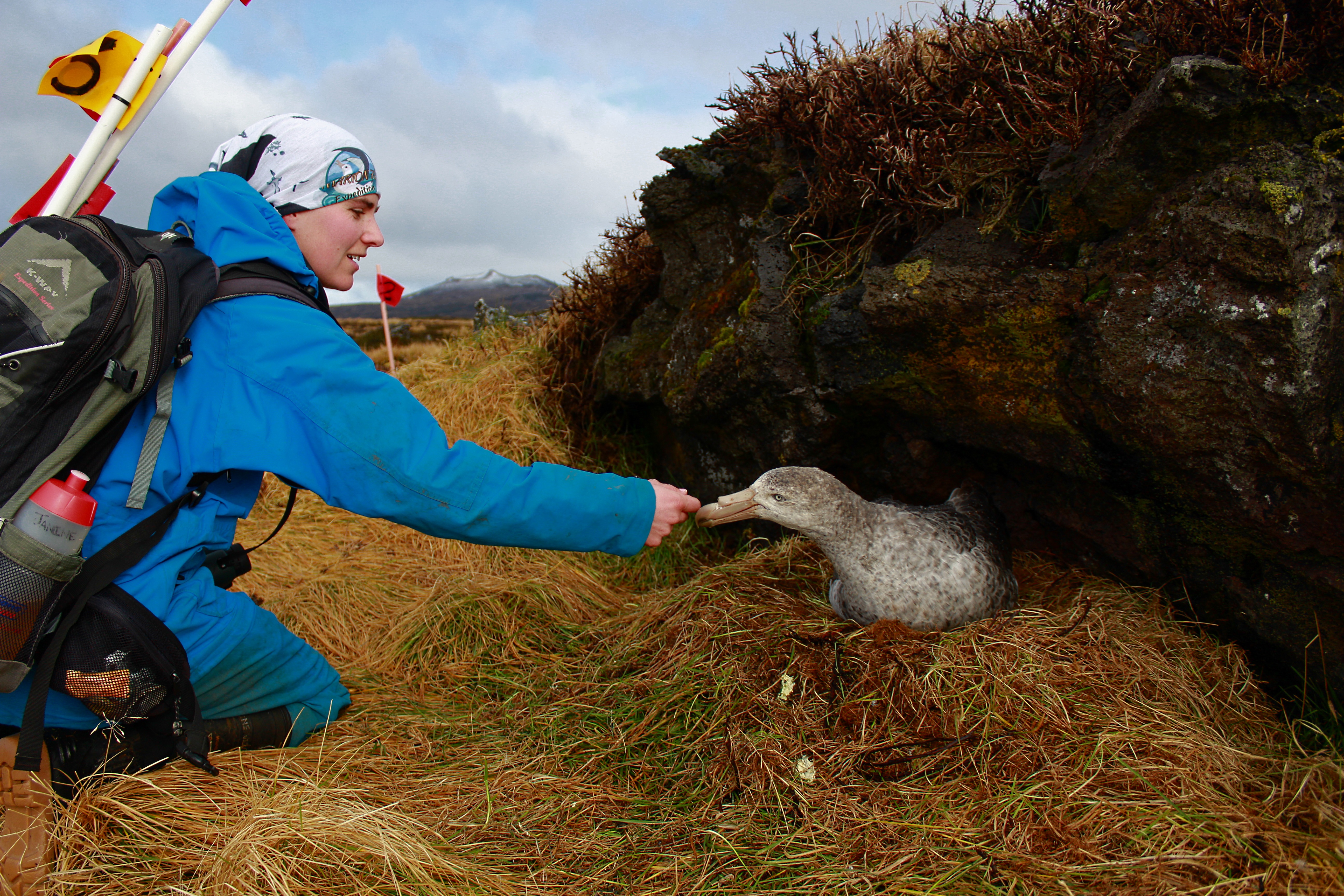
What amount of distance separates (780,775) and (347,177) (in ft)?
8.33

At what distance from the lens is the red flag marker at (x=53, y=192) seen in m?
3.15

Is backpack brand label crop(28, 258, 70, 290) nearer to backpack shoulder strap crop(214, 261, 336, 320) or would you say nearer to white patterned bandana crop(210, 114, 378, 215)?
backpack shoulder strap crop(214, 261, 336, 320)

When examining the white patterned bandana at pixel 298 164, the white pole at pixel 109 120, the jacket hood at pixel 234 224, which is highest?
the white pole at pixel 109 120

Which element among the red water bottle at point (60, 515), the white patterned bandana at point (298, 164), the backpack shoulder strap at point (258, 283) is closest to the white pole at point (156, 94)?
the white patterned bandana at point (298, 164)

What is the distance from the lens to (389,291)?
→ 8.36 metres

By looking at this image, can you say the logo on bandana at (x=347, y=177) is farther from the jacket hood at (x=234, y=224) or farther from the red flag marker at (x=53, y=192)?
the red flag marker at (x=53, y=192)

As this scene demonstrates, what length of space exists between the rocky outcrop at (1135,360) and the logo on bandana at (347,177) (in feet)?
5.98

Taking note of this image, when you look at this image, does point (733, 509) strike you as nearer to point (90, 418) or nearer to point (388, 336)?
point (90, 418)

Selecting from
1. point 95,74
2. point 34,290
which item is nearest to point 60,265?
point 34,290

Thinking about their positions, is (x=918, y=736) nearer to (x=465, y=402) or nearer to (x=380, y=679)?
(x=380, y=679)

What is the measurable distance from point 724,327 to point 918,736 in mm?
2219

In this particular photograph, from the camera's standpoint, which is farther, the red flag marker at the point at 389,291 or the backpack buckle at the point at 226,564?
the red flag marker at the point at 389,291

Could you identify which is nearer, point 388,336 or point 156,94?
point 156,94

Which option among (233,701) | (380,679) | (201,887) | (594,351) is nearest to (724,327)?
(594,351)
